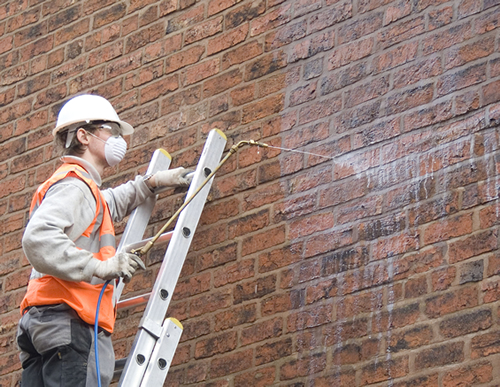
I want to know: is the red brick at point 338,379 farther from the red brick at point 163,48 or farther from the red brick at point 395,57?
the red brick at point 163,48

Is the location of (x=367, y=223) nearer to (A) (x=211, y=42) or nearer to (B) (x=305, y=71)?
(B) (x=305, y=71)

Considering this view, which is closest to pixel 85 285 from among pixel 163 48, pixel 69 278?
pixel 69 278

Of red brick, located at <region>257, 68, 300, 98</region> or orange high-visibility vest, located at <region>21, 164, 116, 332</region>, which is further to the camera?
red brick, located at <region>257, 68, 300, 98</region>

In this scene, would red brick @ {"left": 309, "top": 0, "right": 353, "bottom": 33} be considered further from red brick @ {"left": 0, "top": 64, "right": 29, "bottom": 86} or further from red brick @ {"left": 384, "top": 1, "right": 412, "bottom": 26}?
red brick @ {"left": 0, "top": 64, "right": 29, "bottom": 86}

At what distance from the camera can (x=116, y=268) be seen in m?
3.94

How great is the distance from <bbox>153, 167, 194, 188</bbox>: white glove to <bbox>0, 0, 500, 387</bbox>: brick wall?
28cm

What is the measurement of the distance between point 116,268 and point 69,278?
18 centimetres

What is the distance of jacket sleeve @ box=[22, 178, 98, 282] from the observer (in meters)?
3.90

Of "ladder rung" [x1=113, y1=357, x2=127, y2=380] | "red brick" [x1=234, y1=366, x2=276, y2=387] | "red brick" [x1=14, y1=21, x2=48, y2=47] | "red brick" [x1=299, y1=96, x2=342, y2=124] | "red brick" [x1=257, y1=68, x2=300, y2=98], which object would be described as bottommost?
"ladder rung" [x1=113, y1=357, x2=127, y2=380]

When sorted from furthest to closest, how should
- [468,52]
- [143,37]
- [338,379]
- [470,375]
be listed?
[143,37], [468,52], [338,379], [470,375]

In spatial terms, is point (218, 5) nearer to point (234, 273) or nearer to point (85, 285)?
point (234, 273)

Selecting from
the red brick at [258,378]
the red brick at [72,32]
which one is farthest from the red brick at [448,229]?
the red brick at [72,32]

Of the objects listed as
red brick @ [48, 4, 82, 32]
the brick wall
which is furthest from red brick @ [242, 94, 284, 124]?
red brick @ [48, 4, 82, 32]

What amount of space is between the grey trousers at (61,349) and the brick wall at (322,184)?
32.7 inches
